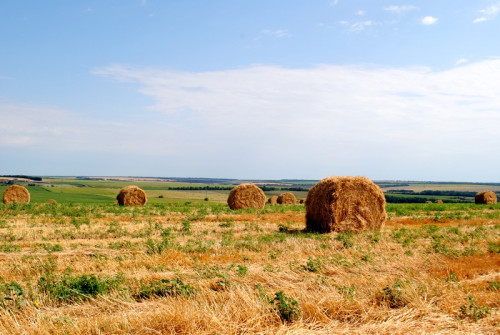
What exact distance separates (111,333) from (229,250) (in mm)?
6907

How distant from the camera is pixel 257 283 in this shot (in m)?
7.34

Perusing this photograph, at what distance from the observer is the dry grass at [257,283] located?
4.92 m

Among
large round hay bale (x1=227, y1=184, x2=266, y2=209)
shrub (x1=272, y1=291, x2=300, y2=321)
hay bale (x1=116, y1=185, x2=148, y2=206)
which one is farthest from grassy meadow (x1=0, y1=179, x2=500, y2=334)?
hay bale (x1=116, y1=185, x2=148, y2=206)

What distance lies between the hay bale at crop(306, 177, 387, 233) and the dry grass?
1.86 metres

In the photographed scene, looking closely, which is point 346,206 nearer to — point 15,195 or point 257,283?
point 257,283

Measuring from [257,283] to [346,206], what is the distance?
1019 centimetres

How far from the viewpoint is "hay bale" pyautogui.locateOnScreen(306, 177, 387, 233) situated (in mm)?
16625

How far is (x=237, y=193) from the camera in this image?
3055 centimetres

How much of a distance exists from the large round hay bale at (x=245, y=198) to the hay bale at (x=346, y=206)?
13.2 m

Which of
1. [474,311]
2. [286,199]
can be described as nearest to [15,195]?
[286,199]

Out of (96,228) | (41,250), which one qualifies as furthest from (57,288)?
(96,228)

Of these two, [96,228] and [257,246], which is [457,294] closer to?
[257,246]

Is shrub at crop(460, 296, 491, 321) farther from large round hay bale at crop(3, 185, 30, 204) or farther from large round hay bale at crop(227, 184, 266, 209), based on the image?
large round hay bale at crop(3, 185, 30, 204)

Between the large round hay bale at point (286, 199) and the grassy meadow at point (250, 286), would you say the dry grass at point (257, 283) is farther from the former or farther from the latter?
the large round hay bale at point (286, 199)
